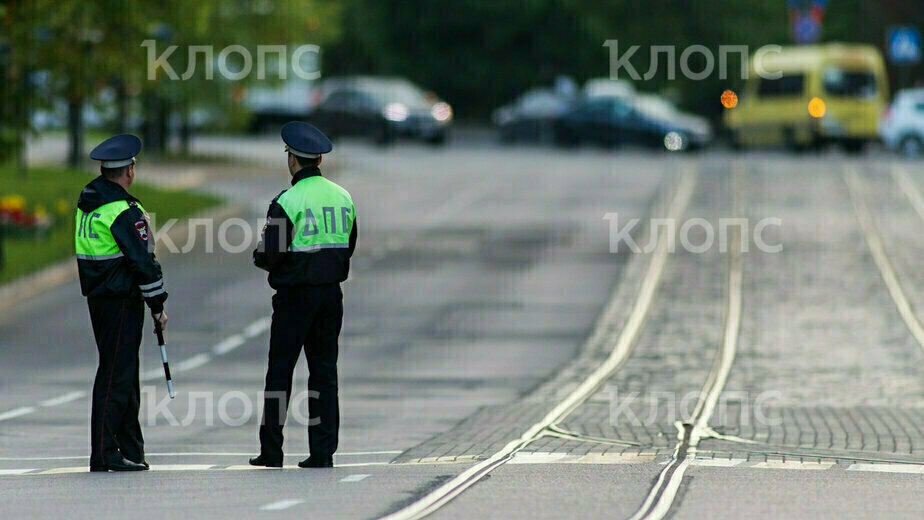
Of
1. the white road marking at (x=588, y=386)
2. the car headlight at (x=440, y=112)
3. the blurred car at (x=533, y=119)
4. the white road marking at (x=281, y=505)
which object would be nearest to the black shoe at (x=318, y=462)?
the white road marking at (x=588, y=386)

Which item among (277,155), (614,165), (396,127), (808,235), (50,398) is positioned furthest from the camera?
(396,127)

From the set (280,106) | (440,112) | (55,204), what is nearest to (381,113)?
(440,112)

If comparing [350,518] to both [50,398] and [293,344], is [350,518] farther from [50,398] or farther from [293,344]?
[50,398]

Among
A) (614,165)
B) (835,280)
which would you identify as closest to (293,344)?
(835,280)

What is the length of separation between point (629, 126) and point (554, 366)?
25307mm

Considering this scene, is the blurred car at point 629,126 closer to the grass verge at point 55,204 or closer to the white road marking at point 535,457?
the grass verge at point 55,204

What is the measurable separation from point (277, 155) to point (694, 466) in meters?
31.2

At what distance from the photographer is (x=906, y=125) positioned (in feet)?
123

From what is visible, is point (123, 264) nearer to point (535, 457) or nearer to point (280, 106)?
A: point (535, 457)

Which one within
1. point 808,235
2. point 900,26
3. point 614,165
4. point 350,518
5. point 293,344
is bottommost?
A: point 350,518

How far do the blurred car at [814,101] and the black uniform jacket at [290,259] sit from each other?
96.8 ft

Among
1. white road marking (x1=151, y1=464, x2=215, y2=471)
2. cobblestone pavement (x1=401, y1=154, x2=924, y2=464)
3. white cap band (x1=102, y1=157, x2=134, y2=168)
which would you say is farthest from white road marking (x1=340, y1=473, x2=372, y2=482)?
white cap band (x1=102, y1=157, x2=134, y2=168)

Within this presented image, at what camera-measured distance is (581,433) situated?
34.7 ft

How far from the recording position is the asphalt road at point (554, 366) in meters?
7.86
